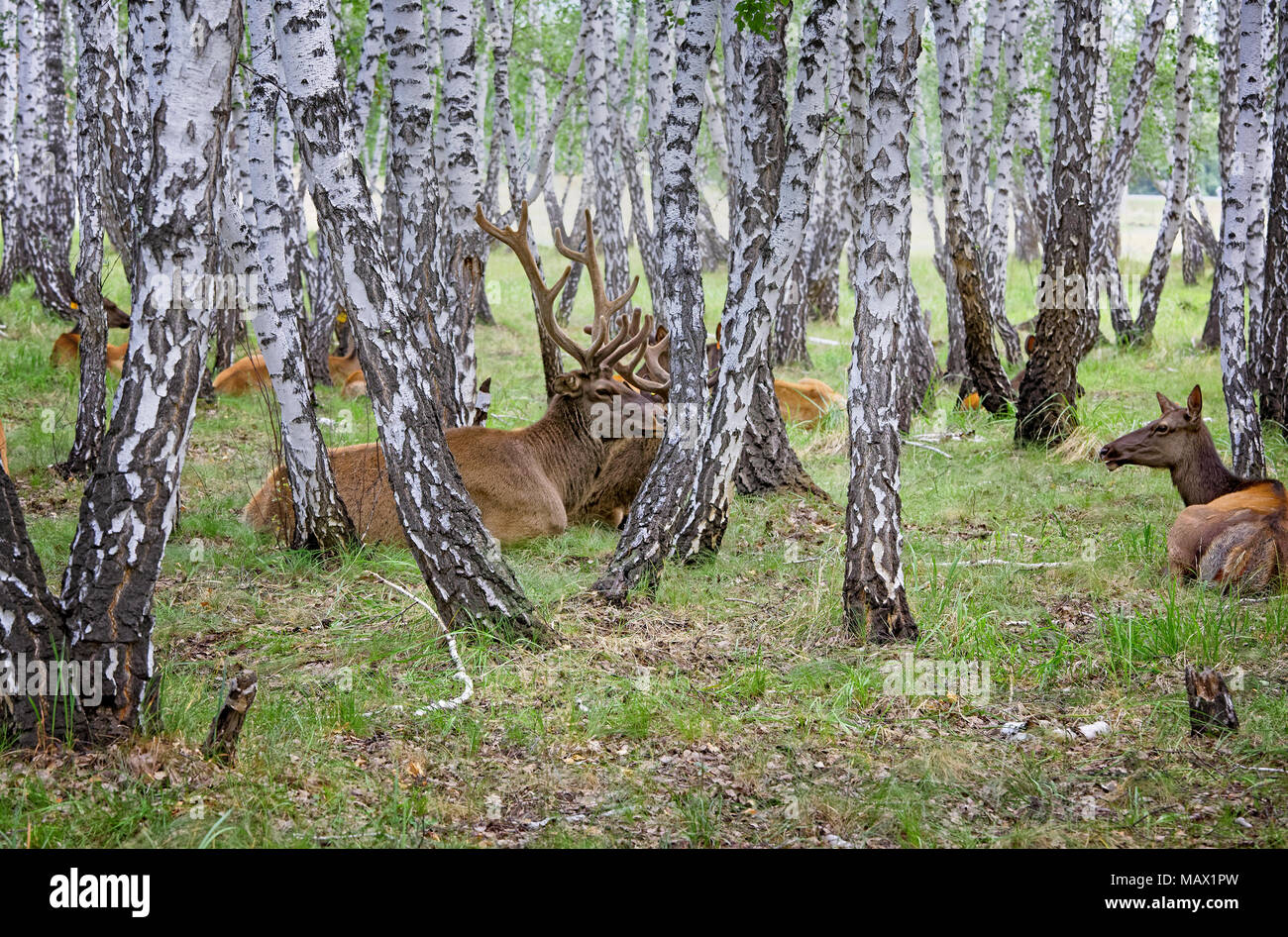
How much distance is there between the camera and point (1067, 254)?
9.89 meters

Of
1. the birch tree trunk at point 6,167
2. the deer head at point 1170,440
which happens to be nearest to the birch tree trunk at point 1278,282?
the deer head at point 1170,440

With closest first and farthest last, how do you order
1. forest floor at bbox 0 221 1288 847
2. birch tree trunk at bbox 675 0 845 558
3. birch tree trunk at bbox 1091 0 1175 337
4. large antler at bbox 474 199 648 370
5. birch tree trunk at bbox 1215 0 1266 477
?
forest floor at bbox 0 221 1288 847, birch tree trunk at bbox 675 0 845 558, large antler at bbox 474 199 648 370, birch tree trunk at bbox 1215 0 1266 477, birch tree trunk at bbox 1091 0 1175 337

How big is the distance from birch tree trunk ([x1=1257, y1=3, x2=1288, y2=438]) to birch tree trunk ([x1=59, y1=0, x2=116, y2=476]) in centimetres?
904

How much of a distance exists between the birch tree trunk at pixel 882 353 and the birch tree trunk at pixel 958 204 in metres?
5.45

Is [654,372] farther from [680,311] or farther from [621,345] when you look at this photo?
[680,311]

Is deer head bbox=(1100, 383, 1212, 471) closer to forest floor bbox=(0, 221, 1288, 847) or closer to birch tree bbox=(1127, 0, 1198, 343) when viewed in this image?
forest floor bbox=(0, 221, 1288, 847)

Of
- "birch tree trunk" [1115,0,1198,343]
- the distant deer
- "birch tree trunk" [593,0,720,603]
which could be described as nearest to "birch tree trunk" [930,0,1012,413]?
the distant deer

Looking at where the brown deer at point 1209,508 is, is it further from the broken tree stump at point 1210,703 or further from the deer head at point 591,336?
the deer head at point 591,336

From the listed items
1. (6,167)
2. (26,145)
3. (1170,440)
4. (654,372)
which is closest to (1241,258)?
(1170,440)

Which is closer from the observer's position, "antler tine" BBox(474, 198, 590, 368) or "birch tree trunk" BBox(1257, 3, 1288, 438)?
"antler tine" BBox(474, 198, 590, 368)

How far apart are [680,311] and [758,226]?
2.16 feet

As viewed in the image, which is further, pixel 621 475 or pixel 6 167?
pixel 6 167

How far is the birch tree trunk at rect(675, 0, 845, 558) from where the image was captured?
657 centimetres

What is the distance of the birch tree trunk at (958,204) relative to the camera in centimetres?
1096
